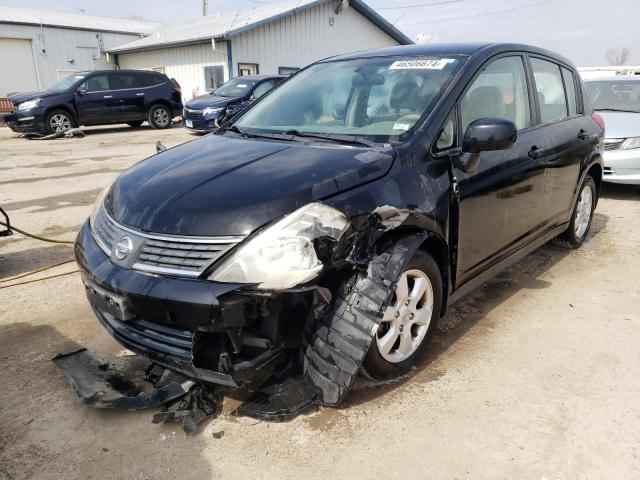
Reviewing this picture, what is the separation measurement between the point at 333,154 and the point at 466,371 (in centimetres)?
141

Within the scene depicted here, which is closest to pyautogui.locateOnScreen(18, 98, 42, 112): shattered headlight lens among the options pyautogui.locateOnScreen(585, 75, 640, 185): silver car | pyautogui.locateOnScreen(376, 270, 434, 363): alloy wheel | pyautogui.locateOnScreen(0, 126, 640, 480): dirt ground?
pyautogui.locateOnScreen(0, 126, 640, 480): dirt ground

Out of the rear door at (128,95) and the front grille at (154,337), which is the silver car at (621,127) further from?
the rear door at (128,95)

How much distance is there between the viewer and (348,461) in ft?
7.20

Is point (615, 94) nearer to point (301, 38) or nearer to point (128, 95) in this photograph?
point (128, 95)

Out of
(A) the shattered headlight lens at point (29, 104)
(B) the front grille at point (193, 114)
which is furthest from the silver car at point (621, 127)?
(A) the shattered headlight lens at point (29, 104)

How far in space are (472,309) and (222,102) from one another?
11.4m

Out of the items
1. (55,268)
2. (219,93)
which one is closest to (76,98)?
(219,93)

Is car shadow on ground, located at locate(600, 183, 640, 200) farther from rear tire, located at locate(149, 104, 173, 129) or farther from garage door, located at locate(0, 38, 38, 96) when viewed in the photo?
garage door, located at locate(0, 38, 38, 96)

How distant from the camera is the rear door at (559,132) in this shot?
3.82 metres

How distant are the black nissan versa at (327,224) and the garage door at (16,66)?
27277 mm

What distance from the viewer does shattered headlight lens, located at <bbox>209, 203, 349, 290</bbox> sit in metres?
2.08

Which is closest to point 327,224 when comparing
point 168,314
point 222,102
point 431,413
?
point 168,314

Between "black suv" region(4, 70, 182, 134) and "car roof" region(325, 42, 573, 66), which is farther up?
"car roof" region(325, 42, 573, 66)

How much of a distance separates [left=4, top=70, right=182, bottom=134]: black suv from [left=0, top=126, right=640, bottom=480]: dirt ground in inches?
457
